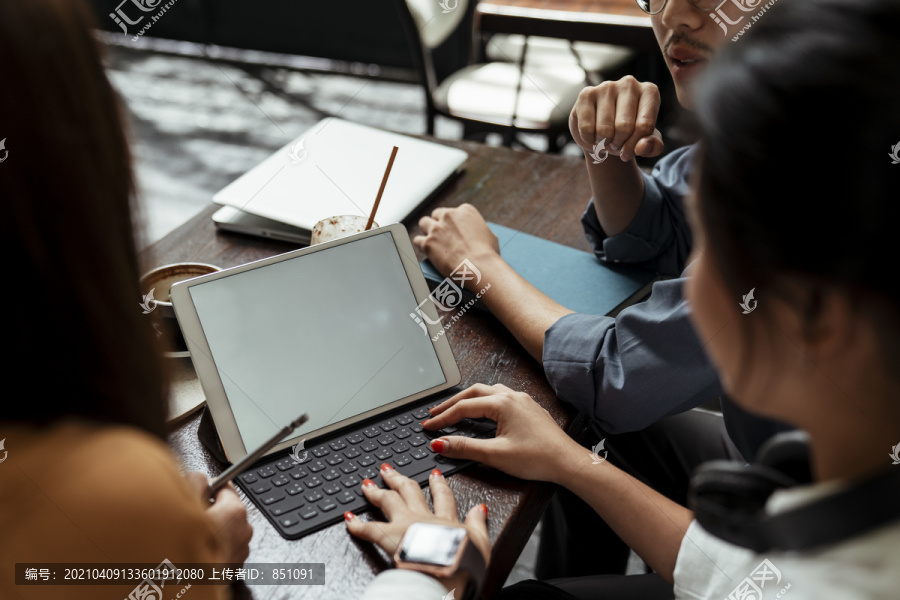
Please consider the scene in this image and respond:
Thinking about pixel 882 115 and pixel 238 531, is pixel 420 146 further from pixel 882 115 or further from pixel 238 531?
pixel 882 115

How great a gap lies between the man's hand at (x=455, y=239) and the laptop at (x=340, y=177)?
0.08 meters

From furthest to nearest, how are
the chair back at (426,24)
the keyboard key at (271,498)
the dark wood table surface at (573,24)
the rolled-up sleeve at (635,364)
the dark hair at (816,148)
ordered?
1. the chair back at (426,24)
2. the dark wood table surface at (573,24)
3. the rolled-up sleeve at (635,364)
4. the keyboard key at (271,498)
5. the dark hair at (816,148)

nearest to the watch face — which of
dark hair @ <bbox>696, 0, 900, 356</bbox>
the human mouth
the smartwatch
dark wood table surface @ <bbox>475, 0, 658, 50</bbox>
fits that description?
the smartwatch

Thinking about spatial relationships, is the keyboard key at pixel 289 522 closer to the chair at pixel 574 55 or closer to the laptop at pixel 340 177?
the laptop at pixel 340 177

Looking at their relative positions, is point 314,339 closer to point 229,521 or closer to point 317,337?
point 317,337

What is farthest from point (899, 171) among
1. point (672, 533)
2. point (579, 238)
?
point (579, 238)

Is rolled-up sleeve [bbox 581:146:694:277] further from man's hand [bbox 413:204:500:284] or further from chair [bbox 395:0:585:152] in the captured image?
chair [bbox 395:0:585:152]

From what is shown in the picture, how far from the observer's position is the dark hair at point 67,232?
459mm

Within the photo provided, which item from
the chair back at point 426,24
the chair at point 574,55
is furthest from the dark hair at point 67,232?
the chair at point 574,55

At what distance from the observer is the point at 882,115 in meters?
0.44

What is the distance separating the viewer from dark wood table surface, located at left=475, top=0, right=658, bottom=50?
194 cm

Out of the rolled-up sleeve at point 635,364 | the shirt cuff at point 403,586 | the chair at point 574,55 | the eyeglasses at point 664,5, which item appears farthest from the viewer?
the chair at point 574,55

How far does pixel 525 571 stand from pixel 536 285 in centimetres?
77

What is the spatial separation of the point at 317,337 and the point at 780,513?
0.50m
